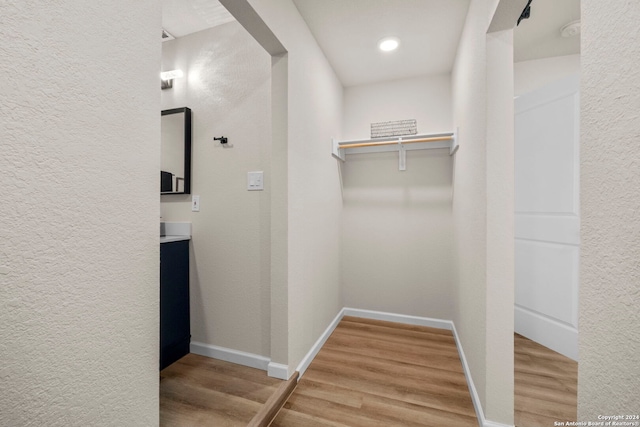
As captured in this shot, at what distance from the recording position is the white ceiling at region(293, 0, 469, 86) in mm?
1760

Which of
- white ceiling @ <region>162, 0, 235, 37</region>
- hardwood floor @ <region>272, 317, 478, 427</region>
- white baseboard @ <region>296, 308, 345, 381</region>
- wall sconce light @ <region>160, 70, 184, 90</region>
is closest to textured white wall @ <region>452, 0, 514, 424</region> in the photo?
hardwood floor @ <region>272, 317, 478, 427</region>

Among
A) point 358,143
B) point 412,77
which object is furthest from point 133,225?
point 412,77

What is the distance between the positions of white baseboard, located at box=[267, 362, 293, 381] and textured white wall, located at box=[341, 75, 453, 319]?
52.4 inches

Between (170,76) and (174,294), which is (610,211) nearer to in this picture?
(174,294)

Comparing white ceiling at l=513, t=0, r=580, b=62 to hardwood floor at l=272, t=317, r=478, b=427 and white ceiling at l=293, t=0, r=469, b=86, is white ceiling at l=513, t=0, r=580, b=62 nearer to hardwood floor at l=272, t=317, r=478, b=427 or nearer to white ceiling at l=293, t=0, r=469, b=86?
white ceiling at l=293, t=0, r=469, b=86

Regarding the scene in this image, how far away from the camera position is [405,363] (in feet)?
6.53

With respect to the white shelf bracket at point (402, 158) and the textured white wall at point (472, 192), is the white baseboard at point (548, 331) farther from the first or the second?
the white shelf bracket at point (402, 158)

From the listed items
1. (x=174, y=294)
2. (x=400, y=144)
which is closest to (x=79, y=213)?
(x=174, y=294)

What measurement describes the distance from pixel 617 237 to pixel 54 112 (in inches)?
46.8

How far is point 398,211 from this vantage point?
2734 mm

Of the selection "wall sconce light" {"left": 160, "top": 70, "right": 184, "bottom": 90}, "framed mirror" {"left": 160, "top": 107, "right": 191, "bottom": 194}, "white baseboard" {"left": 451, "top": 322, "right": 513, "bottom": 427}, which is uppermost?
"wall sconce light" {"left": 160, "top": 70, "right": 184, "bottom": 90}

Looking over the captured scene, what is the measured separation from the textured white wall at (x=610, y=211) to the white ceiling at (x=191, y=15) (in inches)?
78.6

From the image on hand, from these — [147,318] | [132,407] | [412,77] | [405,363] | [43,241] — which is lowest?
[405,363]

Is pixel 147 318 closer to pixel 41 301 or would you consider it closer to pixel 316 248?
pixel 41 301
